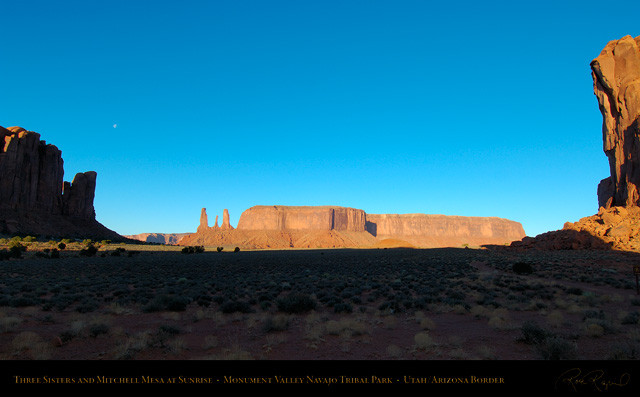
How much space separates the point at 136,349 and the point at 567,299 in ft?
50.9

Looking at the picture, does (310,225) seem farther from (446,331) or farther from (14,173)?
(446,331)

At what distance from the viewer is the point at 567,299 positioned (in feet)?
43.0

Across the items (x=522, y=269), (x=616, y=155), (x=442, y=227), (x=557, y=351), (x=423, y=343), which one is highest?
(x=616, y=155)

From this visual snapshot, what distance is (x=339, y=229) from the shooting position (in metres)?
175

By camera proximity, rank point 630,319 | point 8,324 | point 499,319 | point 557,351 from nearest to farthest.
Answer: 1. point 557,351
2. point 8,324
3. point 630,319
4. point 499,319

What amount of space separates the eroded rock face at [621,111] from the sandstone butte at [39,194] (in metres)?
104

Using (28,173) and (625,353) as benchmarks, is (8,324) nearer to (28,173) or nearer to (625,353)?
(625,353)

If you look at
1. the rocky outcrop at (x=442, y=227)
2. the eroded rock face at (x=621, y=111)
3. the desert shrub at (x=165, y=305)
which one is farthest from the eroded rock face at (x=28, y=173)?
the rocky outcrop at (x=442, y=227)
